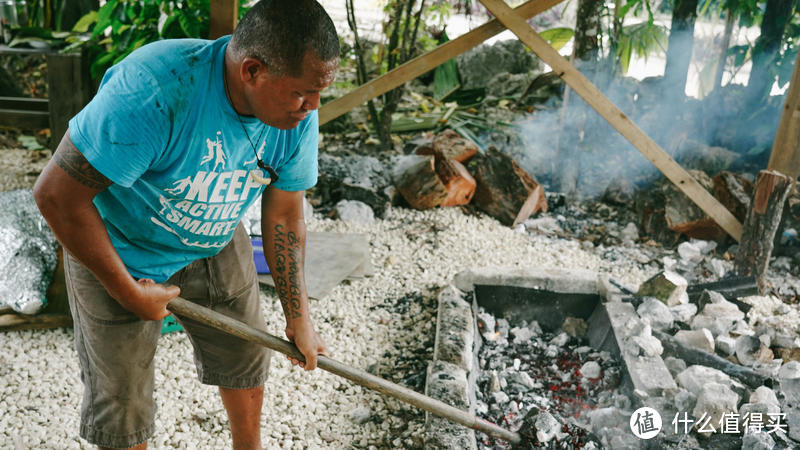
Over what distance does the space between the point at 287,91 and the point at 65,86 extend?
2276mm

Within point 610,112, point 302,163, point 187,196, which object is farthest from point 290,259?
point 610,112

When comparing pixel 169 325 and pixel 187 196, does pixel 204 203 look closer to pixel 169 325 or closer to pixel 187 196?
pixel 187 196

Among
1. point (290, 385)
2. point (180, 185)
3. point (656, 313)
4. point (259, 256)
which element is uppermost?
point (180, 185)

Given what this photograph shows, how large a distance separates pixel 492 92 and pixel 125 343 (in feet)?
22.3

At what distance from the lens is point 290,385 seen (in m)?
2.95

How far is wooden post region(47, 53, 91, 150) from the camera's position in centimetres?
305

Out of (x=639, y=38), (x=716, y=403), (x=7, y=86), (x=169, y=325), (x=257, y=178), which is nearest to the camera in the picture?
(x=257, y=178)

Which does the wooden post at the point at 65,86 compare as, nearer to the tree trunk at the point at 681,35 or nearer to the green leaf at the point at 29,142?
the green leaf at the point at 29,142

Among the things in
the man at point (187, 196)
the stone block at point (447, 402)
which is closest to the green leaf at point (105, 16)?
the man at point (187, 196)

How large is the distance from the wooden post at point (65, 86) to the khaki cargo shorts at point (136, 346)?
1699mm

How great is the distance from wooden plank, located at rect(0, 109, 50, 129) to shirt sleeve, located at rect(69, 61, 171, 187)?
2.38 metres

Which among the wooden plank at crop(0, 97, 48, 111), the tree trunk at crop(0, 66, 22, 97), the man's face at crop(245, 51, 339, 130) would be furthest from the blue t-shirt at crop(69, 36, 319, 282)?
the tree trunk at crop(0, 66, 22, 97)

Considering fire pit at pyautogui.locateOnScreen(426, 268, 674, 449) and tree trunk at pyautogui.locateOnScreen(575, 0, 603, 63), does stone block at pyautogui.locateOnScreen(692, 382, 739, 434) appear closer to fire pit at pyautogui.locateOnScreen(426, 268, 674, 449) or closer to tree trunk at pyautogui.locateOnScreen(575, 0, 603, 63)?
fire pit at pyautogui.locateOnScreen(426, 268, 674, 449)

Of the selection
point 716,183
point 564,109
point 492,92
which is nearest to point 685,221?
point 716,183
